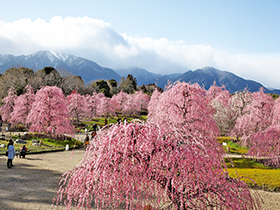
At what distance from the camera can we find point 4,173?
13547 mm

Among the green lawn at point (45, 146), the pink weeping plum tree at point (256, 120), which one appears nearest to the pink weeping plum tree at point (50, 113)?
the green lawn at point (45, 146)

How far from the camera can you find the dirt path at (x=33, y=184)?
952cm

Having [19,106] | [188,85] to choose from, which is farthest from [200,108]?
[19,106]

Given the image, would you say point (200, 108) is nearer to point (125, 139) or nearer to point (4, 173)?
point (125, 139)

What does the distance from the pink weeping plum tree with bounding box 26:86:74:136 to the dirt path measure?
560 cm

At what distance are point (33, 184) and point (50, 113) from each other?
12502mm

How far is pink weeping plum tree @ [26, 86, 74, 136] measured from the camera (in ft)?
75.5

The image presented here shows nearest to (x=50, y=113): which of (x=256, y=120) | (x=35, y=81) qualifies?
(x=256, y=120)

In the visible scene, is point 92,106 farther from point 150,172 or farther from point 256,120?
point 150,172

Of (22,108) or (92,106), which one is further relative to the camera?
(92,106)

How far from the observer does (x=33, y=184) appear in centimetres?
1184

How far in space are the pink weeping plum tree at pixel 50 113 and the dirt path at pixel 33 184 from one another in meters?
5.60

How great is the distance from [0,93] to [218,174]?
49919 millimetres

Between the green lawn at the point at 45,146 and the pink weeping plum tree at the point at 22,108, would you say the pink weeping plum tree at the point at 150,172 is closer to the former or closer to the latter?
the green lawn at the point at 45,146
